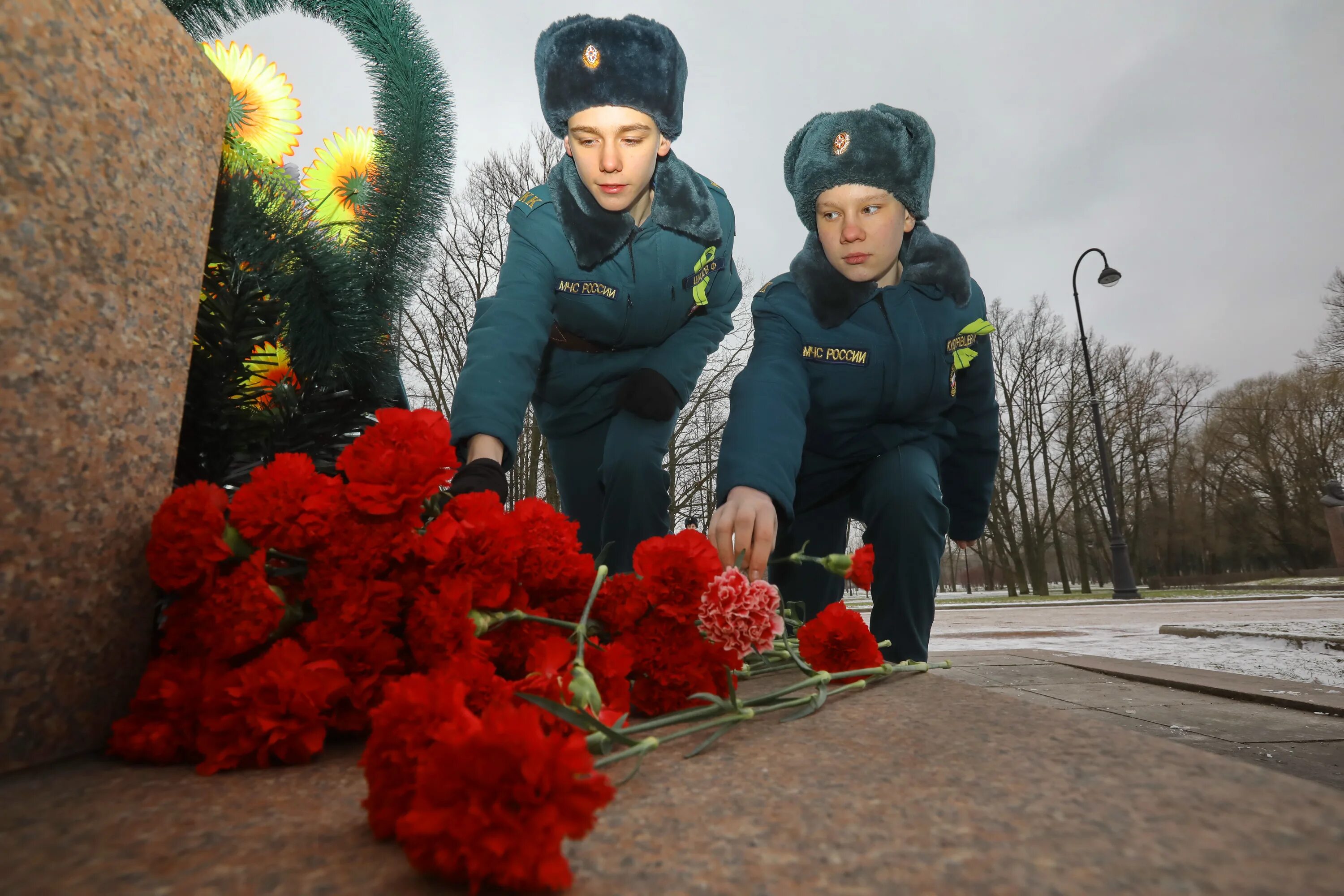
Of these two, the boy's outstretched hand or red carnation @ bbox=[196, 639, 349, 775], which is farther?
the boy's outstretched hand

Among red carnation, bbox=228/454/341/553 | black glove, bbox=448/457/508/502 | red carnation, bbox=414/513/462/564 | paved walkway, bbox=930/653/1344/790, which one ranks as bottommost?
paved walkway, bbox=930/653/1344/790

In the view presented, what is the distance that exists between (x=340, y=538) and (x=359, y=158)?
202 centimetres

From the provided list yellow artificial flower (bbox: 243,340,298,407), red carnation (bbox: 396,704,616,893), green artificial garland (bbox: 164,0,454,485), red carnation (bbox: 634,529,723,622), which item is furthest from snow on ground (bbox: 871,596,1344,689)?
yellow artificial flower (bbox: 243,340,298,407)

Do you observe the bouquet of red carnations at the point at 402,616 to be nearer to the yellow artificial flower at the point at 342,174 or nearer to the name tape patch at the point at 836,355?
the name tape patch at the point at 836,355

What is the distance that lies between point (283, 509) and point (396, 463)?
166 mm

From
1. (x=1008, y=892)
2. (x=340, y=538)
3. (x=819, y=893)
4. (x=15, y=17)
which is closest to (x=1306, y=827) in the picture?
(x=1008, y=892)

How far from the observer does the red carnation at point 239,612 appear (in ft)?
3.07

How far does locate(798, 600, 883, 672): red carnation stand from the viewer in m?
1.41

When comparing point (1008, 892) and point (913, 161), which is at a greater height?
point (913, 161)

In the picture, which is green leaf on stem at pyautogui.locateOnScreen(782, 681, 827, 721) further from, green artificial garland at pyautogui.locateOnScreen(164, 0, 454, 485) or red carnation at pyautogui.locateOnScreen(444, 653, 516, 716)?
green artificial garland at pyautogui.locateOnScreen(164, 0, 454, 485)

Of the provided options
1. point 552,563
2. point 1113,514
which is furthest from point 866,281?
point 1113,514

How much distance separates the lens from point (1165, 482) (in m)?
27.2

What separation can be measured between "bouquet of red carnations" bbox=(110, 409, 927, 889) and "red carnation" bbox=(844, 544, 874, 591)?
7.8 inches

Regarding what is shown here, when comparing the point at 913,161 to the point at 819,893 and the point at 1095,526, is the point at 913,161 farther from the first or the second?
the point at 1095,526
